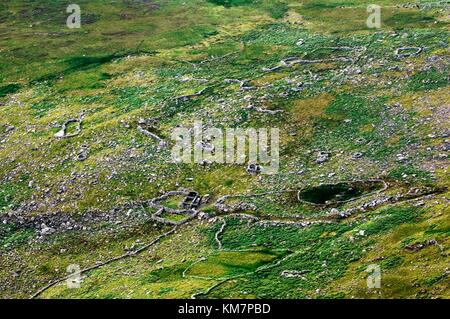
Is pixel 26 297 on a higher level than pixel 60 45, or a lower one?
lower

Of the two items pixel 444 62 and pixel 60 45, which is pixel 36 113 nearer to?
pixel 60 45

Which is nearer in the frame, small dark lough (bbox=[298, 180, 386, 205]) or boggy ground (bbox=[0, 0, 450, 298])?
boggy ground (bbox=[0, 0, 450, 298])

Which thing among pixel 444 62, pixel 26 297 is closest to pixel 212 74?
pixel 444 62

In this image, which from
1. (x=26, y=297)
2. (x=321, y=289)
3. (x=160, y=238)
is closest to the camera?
(x=321, y=289)

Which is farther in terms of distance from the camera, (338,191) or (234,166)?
(234,166)

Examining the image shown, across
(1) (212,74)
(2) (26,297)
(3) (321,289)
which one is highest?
(1) (212,74)

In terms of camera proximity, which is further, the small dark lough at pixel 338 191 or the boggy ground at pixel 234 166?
the small dark lough at pixel 338 191
